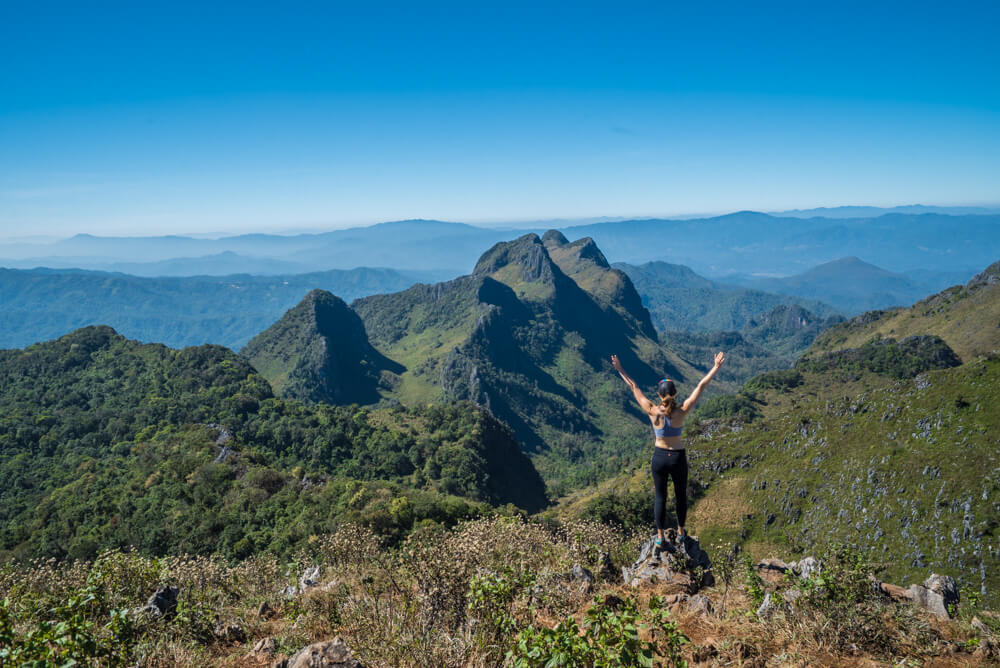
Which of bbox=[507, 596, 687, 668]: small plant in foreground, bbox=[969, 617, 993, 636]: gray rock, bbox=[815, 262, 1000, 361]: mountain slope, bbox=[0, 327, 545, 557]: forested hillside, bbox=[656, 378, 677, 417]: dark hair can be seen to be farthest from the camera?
bbox=[815, 262, 1000, 361]: mountain slope

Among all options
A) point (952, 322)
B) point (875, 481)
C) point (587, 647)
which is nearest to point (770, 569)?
point (587, 647)

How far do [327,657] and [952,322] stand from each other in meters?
184

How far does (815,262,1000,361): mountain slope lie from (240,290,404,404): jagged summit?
160 m

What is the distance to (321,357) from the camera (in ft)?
502

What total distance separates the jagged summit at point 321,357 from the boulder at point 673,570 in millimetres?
144322

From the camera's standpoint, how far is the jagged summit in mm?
149250

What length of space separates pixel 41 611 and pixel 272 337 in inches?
7181

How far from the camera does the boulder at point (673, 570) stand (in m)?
10.7

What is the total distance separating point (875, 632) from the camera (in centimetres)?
768

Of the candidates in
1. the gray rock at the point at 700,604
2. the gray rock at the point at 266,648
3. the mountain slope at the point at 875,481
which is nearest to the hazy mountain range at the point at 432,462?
the mountain slope at the point at 875,481

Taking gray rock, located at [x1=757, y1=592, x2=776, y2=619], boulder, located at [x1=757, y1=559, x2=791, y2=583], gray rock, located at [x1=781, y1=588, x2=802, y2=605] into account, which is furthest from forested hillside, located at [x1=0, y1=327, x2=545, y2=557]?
gray rock, located at [x1=781, y1=588, x2=802, y2=605]

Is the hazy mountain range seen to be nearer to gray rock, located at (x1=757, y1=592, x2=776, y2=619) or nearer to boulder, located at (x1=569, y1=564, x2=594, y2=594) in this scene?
gray rock, located at (x1=757, y1=592, x2=776, y2=619)

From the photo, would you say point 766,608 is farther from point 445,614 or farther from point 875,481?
point 875,481

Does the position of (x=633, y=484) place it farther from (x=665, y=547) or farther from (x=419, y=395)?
(x=419, y=395)
